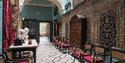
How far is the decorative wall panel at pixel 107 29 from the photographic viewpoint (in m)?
4.98

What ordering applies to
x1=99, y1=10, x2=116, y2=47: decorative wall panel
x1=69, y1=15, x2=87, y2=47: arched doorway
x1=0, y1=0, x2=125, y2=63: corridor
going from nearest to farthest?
1. x1=0, y1=0, x2=125, y2=63: corridor
2. x1=99, y1=10, x2=116, y2=47: decorative wall panel
3. x1=69, y1=15, x2=87, y2=47: arched doorway

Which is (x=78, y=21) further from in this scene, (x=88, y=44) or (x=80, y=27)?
(x=88, y=44)

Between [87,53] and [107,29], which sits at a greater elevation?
[107,29]

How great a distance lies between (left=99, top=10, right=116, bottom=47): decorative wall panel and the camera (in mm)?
4980

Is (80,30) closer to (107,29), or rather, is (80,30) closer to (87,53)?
(87,53)

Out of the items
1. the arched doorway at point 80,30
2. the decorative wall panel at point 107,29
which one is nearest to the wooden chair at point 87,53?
the decorative wall panel at point 107,29

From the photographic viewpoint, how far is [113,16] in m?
4.95

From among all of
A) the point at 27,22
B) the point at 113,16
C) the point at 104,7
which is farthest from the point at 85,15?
the point at 27,22

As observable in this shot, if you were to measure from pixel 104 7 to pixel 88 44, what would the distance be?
1.68 meters

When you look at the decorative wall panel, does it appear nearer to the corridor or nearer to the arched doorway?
the corridor

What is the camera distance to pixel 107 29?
5.34 meters

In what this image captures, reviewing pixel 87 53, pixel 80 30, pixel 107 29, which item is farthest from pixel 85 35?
pixel 107 29

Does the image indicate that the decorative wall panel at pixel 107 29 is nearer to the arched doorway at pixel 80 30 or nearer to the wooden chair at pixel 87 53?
the wooden chair at pixel 87 53

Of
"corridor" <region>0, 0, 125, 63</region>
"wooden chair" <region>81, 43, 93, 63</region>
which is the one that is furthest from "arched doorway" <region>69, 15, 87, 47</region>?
"wooden chair" <region>81, 43, 93, 63</region>
